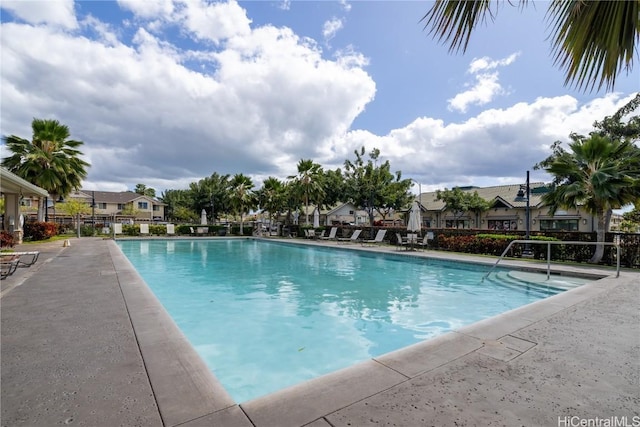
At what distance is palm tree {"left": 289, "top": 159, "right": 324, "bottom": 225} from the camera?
2914 cm

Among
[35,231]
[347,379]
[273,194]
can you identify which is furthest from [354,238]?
[35,231]

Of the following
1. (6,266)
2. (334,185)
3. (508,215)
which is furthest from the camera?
(334,185)

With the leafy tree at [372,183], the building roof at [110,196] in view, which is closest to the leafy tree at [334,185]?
the leafy tree at [372,183]

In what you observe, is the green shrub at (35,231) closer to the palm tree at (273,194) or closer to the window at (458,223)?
the palm tree at (273,194)

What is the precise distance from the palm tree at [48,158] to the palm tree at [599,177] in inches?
1065

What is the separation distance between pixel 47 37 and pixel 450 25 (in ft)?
44.0

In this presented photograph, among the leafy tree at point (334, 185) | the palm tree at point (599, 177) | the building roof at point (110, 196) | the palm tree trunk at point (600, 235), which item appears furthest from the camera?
the building roof at point (110, 196)

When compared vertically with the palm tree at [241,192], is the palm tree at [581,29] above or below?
below

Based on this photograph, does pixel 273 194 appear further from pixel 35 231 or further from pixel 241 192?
pixel 35 231

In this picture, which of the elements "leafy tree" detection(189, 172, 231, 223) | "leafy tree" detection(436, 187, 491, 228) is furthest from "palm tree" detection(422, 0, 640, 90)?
"leafy tree" detection(189, 172, 231, 223)

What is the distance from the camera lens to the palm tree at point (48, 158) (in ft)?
62.5

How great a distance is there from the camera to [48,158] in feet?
64.0

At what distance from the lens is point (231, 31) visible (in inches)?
439

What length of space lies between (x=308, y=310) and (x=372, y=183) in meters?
27.8
